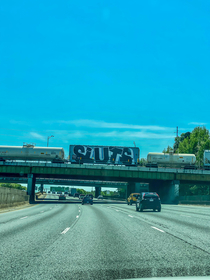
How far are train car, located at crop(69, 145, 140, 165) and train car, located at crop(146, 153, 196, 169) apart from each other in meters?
4.04

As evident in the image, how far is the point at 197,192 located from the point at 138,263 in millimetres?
89510

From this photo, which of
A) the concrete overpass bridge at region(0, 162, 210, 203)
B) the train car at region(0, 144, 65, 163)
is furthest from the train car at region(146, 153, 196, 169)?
the train car at region(0, 144, 65, 163)

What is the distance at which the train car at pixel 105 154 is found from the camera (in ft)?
208

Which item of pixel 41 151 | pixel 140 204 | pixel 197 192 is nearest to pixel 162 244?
pixel 140 204

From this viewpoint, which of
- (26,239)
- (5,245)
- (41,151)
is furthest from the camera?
(41,151)

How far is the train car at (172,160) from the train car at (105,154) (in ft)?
13.2

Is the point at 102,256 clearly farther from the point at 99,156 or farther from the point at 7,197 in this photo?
the point at 99,156

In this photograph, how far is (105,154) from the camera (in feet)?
211

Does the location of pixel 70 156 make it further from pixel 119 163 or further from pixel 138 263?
pixel 138 263

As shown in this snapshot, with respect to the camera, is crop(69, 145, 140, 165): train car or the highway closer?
the highway

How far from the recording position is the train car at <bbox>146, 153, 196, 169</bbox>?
60.5 meters

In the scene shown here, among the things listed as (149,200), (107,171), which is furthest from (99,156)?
(149,200)

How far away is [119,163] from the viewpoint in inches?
2495

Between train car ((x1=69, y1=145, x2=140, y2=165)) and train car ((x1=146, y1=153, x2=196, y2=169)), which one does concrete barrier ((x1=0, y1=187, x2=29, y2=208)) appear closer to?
train car ((x1=69, y1=145, x2=140, y2=165))
